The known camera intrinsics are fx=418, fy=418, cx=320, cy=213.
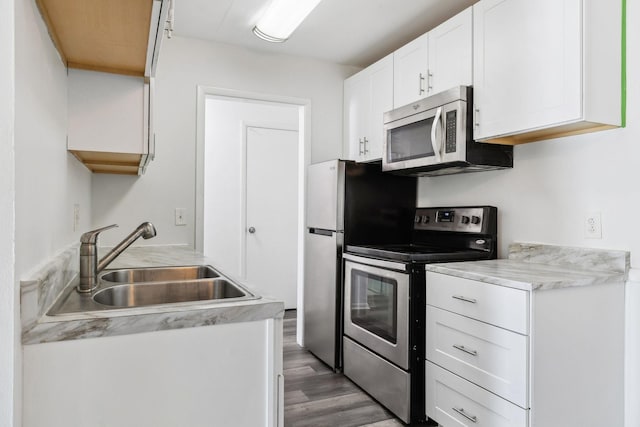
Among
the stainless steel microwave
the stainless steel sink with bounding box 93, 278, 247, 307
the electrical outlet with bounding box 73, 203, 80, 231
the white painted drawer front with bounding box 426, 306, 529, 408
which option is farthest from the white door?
the stainless steel sink with bounding box 93, 278, 247, 307

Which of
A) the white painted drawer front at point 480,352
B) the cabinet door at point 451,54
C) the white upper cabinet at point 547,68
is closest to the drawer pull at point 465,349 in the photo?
the white painted drawer front at point 480,352

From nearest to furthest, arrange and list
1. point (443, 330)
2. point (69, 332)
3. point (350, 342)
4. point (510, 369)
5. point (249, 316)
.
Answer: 1. point (69, 332)
2. point (249, 316)
3. point (510, 369)
4. point (443, 330)
5. point (350, 342)

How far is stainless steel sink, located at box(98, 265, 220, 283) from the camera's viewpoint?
6.22 feet

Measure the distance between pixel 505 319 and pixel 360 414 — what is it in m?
1.04

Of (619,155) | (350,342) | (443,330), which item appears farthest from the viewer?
(350,342)

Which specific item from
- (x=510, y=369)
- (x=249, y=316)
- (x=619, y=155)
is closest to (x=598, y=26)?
(x=619, y=155)

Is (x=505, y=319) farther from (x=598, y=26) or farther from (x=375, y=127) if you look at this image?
(x=375, y=127)

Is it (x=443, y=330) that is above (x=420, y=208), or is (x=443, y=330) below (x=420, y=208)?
below

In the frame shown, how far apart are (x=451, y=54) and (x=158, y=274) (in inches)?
74.9

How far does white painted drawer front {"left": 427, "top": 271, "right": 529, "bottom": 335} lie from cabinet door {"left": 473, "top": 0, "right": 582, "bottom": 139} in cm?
74

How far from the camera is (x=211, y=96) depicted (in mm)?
3035

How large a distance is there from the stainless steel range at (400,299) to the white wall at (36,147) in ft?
5.10

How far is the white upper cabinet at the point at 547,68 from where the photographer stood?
1.68 meters

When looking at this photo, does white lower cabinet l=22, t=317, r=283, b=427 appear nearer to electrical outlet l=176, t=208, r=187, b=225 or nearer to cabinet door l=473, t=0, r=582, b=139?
cabinet door l=473, t=0, r=582, b=139
